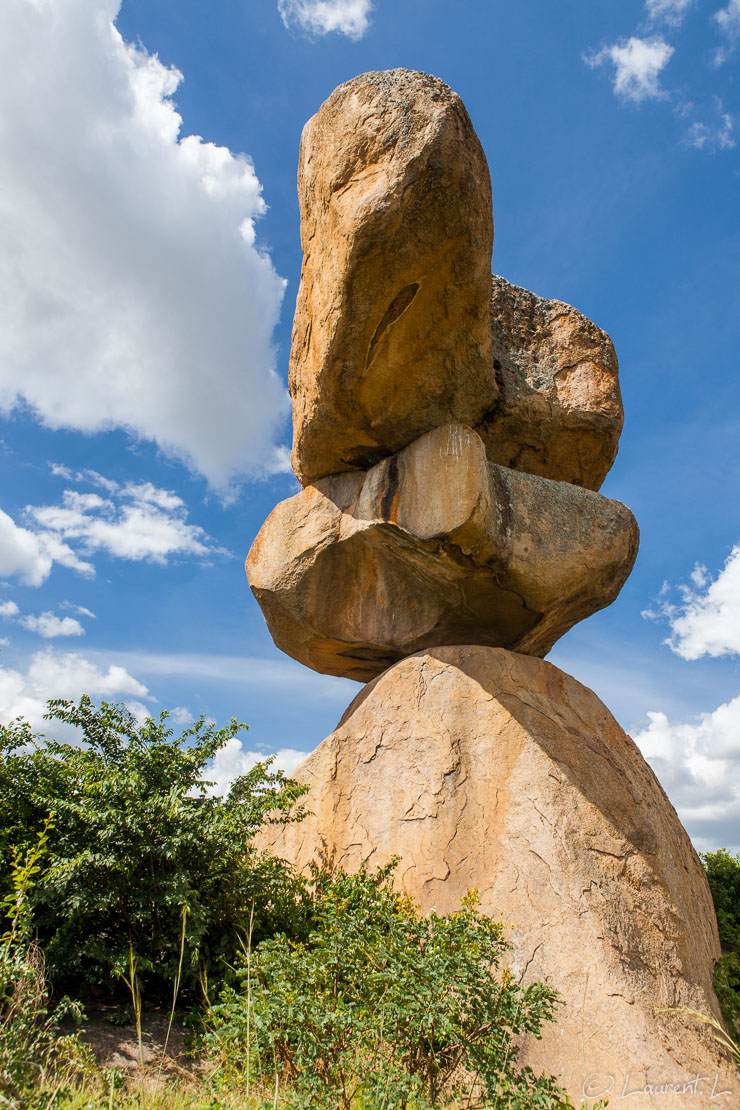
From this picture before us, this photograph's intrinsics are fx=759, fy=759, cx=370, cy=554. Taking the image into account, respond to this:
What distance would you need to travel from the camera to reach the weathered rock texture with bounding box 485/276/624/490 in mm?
8195

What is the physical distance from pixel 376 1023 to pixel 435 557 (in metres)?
4.51

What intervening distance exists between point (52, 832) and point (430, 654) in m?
3.74

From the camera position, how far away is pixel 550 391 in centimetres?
827

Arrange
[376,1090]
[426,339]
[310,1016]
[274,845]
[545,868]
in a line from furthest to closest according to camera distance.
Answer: [274,845] < [426,339] < [545,868] < [310,1016] < [376,1090]

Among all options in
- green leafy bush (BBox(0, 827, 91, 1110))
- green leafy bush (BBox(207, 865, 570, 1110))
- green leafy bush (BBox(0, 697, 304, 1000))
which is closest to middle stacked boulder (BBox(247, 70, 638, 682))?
green leafy bush (BBox(0, 697, 304, 1000))

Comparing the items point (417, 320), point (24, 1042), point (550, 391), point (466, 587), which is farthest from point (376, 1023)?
point (550, 391)

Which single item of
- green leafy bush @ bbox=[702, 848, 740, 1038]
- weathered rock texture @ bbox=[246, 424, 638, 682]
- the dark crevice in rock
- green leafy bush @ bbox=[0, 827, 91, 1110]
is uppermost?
the dark crevice in rock

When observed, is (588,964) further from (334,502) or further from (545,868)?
(334,502)

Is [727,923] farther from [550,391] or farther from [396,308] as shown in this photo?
[396,308]

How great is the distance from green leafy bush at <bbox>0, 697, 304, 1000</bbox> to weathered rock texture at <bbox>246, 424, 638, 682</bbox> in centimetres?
263

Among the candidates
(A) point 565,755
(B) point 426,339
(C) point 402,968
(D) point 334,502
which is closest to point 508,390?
(B) point 426,339

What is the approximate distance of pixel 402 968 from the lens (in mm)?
3877

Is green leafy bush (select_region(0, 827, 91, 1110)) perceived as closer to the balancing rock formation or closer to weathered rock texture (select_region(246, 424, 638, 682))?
the balancing rock formation

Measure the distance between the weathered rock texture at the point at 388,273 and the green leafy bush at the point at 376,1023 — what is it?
15.6 ft
